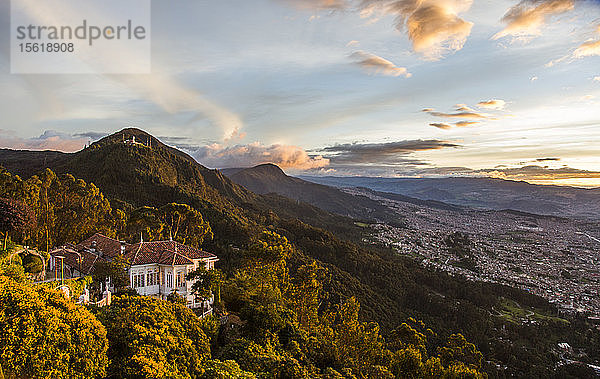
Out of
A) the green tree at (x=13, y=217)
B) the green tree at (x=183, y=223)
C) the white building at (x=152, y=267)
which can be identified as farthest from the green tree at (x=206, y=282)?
the green tree at (x=183, y=223)

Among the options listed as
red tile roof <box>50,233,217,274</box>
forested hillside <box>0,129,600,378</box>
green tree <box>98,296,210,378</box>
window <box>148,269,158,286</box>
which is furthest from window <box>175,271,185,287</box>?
green tree <box>98,296,210,378</box>

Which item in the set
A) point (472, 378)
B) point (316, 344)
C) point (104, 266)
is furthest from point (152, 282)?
point (472, 378)

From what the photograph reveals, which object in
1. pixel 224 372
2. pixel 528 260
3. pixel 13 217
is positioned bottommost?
pixel 528 260

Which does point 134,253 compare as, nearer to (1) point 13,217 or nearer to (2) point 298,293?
(1) point 13,217

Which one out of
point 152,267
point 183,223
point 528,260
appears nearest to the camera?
point 152,267

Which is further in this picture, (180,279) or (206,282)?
(180,279)

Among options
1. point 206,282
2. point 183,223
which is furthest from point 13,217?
point 183,223

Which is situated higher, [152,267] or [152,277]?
[152,267]

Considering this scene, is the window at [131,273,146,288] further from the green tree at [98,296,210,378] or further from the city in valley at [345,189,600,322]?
the city in valley at [345,189,600,322]
